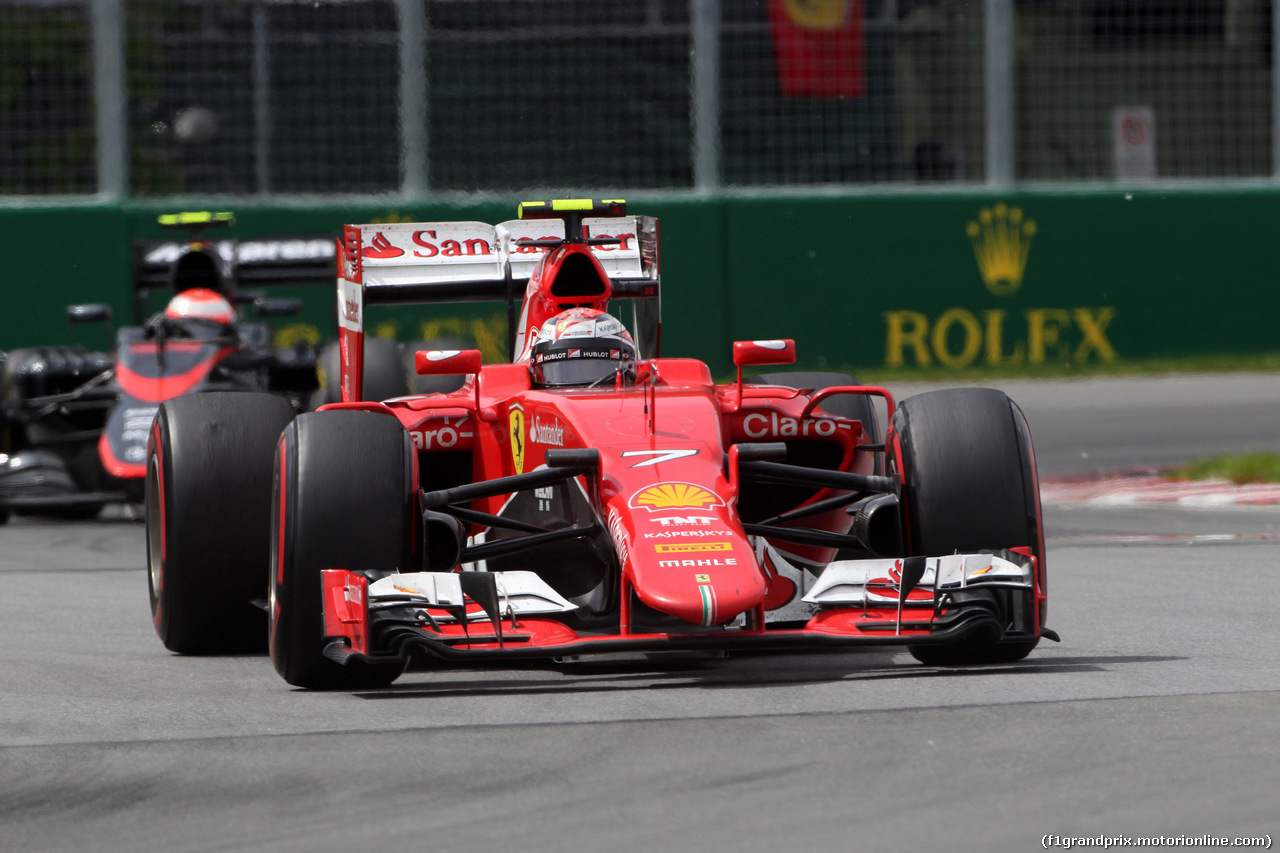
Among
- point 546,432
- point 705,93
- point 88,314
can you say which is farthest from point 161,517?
point 705,93

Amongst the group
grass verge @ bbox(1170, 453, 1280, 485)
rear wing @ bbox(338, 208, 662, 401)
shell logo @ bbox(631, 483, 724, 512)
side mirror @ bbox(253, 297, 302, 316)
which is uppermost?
rear wing @ bbox(338, 208, 662, 401)

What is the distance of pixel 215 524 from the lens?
7125 millimetres

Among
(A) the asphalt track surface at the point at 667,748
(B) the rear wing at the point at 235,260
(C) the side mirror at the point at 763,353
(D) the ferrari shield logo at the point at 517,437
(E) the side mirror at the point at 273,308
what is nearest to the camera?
(A) the asphalt track surface at the point at 667,748

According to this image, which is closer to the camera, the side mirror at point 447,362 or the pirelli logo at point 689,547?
the pirelli logo at point 689,547

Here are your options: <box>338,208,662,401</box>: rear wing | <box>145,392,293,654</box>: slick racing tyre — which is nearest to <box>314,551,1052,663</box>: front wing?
<box>145,392,293,654</box>: slick racing tyre

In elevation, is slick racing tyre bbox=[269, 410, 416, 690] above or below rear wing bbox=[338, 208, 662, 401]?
below

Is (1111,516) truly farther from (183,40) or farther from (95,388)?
(183,40)

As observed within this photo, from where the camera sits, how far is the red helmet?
12375 mm

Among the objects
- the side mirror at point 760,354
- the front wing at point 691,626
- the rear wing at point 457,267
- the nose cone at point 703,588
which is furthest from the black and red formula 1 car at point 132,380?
the nose cone at point 703,588

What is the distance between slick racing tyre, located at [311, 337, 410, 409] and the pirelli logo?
19.8ft

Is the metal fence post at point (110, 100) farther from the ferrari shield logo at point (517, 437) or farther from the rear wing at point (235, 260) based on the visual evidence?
the ferrari shield logo at point (517, 437)

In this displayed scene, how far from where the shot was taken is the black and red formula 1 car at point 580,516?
19.6 ft

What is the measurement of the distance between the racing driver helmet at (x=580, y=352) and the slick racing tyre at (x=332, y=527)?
3.16 ft

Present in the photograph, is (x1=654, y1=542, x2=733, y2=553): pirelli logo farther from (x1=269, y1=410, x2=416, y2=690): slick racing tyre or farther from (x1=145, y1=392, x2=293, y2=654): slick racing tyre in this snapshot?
(x1=145, y1=392, x2=293, y2=654): slick racing tyre
